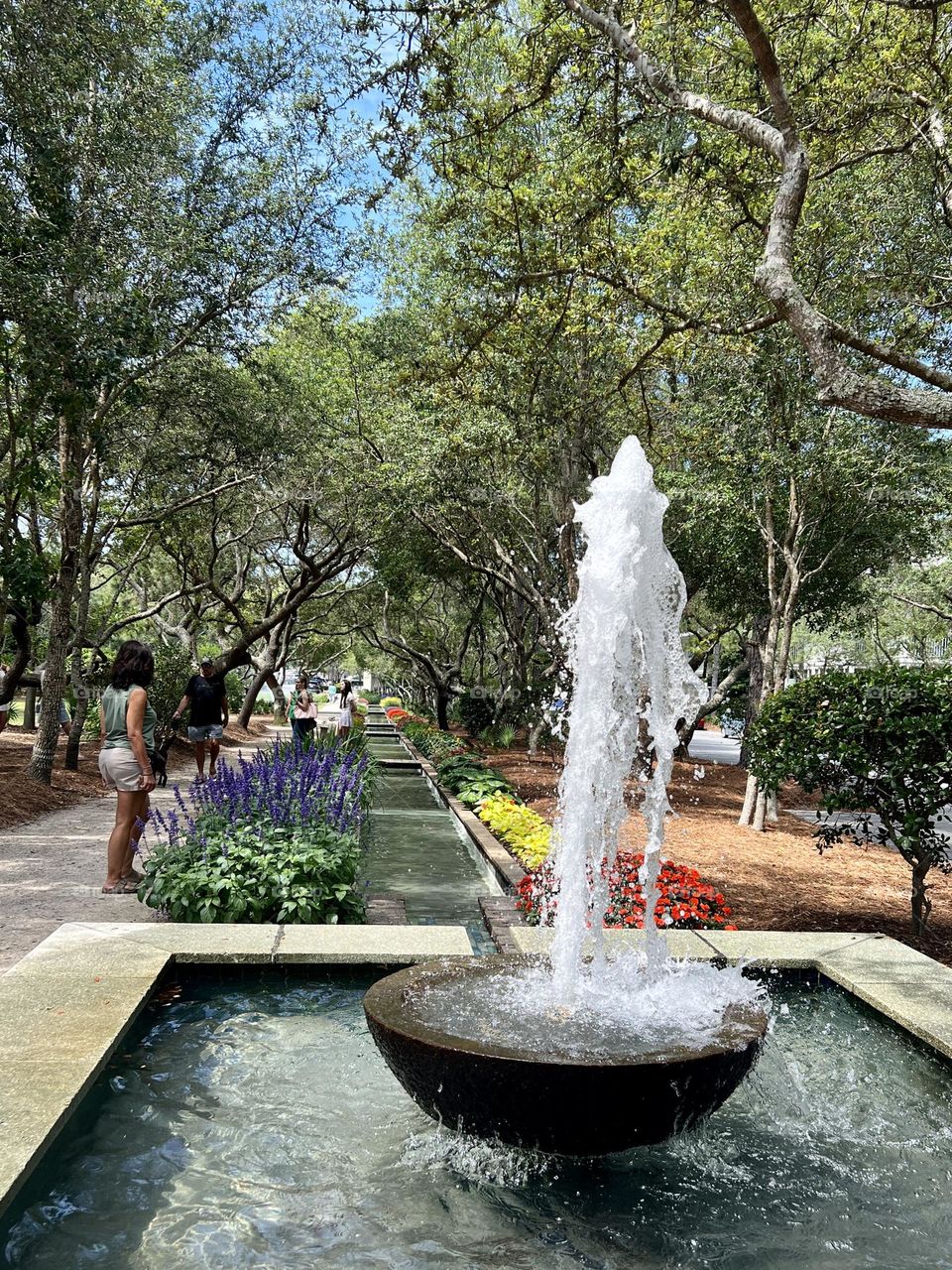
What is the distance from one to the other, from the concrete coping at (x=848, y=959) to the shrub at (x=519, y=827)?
9.36 ft

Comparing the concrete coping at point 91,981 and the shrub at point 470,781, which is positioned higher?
the shrub at point 470,781

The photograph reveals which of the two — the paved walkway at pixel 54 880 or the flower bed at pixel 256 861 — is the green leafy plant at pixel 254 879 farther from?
Answer: the paved walkway at pixel 54 880

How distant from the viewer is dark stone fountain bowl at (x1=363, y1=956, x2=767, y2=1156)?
290 cm

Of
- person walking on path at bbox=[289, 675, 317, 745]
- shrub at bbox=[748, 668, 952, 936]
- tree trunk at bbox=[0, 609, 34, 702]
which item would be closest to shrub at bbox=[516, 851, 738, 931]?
shrub at bbox=[748, 668, 952, 936]

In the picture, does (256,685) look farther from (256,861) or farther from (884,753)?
(884,753)

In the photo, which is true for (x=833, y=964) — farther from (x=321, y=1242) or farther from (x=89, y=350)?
(x=89, y=350)

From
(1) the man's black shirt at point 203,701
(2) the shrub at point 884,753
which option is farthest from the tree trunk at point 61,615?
(2) the shrub at point 884,753

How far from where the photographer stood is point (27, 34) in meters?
8.41

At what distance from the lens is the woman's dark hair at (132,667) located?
6.70 metres

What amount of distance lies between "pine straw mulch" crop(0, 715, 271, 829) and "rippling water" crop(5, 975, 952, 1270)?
7850 mm

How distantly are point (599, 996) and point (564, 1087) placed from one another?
4.14 ft

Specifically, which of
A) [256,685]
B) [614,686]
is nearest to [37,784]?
[614,686]

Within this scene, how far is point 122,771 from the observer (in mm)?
6656

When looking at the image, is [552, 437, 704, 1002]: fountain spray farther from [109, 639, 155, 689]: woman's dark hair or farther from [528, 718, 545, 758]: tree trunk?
[528, 718, 545, 758]: tree trunk
